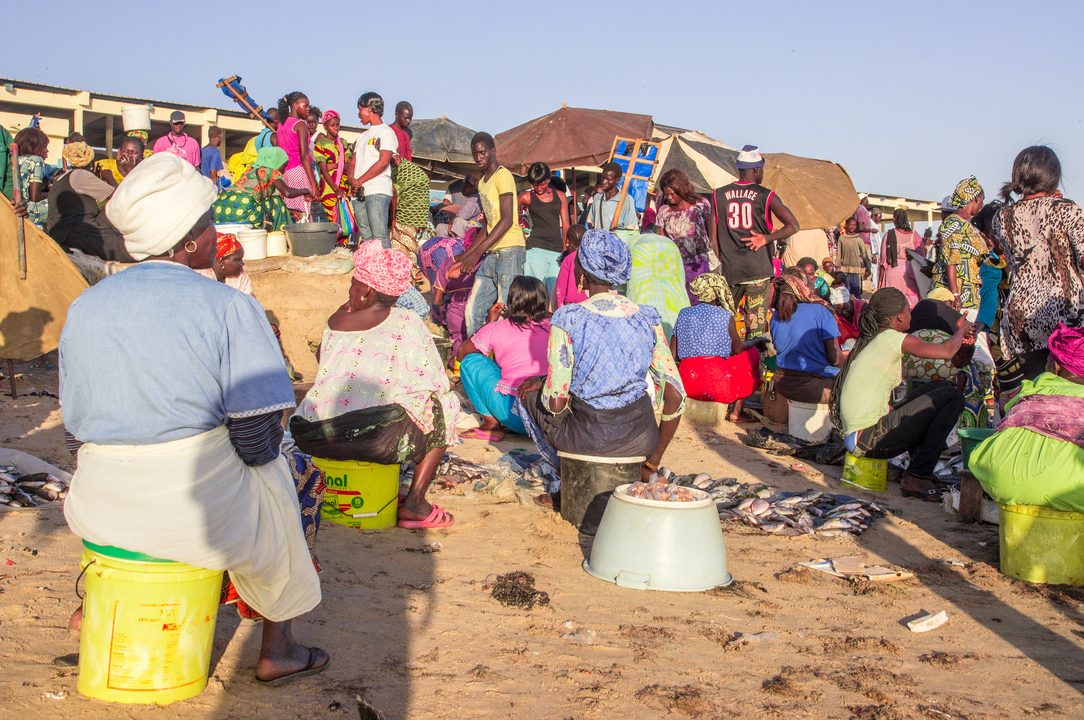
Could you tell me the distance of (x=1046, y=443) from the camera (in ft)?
13.9

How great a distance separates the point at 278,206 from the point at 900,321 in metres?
7.21

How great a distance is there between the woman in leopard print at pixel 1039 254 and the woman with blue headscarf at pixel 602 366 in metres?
2.45

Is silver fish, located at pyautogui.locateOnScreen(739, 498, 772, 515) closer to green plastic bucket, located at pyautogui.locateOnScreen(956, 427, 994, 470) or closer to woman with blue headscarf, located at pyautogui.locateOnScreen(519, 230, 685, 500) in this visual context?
woman with blue headscarf, located at pyautogui.locateOnScreen(519, 230, 685, 500)

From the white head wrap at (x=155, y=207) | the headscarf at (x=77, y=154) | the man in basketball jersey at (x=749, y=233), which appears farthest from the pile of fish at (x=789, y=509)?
the headscarf at (x=77, y=154)

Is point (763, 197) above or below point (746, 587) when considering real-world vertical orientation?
above

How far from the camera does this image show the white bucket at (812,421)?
7.52 m

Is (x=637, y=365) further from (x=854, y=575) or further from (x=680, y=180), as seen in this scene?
(x=680, y=180)

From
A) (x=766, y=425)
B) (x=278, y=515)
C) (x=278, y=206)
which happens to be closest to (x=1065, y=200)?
(x=766, y=425)

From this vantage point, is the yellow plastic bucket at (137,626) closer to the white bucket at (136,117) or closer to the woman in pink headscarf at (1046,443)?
the woman in pink headscarf at (1046,443)

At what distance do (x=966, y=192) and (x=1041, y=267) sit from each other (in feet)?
12.1

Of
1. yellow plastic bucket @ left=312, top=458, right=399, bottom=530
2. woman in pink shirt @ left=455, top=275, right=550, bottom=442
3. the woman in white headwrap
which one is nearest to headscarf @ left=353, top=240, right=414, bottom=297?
yellow plastic bucket @ left=312, top=458, right=399, bottom=530

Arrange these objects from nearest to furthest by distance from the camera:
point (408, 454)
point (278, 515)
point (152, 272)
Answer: point (152, 272), point (278, 515), point (408, 454)

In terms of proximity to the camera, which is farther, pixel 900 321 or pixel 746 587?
pixel 900 321

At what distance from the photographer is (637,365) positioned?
4648mm
